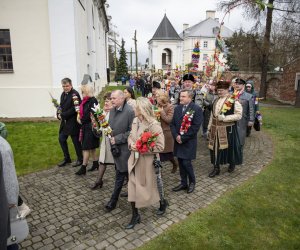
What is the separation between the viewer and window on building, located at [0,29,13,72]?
454 inches

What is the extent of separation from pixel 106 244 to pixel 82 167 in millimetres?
2682

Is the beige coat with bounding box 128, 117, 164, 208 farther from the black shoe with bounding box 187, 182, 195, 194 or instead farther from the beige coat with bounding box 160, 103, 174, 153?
the beige coat with bounding box 160, 103, 174, 153

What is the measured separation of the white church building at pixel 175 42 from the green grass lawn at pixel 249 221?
5688cm

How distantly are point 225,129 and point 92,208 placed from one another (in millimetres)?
3170

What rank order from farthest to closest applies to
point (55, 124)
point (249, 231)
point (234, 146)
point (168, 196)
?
point (55, 124), point (234, 146), point (168, 196), point (249, 231)

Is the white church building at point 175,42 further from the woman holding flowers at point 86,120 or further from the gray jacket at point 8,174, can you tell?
the gray jacket at point 8,174

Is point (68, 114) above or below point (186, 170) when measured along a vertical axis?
above

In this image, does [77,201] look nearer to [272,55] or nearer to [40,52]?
[40,52]

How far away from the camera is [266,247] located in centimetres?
377

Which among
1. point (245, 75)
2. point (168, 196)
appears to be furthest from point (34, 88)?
point (245, 75)

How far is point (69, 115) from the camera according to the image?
6.29 metres

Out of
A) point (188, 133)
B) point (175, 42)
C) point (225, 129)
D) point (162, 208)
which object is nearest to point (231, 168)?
point (225, 129)

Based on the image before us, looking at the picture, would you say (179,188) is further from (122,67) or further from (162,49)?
(162,49)

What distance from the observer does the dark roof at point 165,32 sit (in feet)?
211
